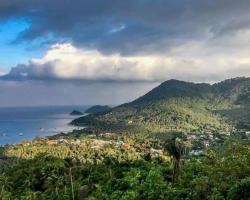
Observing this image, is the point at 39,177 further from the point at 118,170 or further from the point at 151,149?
the point at 151,149

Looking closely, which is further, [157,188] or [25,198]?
[25,198]

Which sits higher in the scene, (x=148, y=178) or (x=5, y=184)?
(x=148, y=178)

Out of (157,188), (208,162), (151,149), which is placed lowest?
(151,149)

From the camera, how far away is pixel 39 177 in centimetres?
8844

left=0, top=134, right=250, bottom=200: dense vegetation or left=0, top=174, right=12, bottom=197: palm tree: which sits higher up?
left=0, top=134, right=250, bottom=200: dense vegetation

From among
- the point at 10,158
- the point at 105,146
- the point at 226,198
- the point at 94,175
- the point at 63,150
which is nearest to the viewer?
the point at 226,198

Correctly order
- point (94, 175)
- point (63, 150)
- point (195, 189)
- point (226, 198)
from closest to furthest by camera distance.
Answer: point (226, 198)
point (195, 189)
point (94, 175)
point (63, 150)

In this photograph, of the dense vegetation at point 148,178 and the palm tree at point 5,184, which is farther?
the palm tree at point 5,184

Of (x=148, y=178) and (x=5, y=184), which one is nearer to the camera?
(x=148, y=178)

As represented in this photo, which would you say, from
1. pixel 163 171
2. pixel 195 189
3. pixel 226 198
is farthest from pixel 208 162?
pixel 163 171

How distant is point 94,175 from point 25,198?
1868 cm

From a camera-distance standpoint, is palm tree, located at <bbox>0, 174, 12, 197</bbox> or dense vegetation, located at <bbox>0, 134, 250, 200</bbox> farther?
palm tree, located at <bbox>0, 174, 12, 197</bbox>

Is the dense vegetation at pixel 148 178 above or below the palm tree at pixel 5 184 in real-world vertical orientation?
above

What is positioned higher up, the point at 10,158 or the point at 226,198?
the point at 226,198
